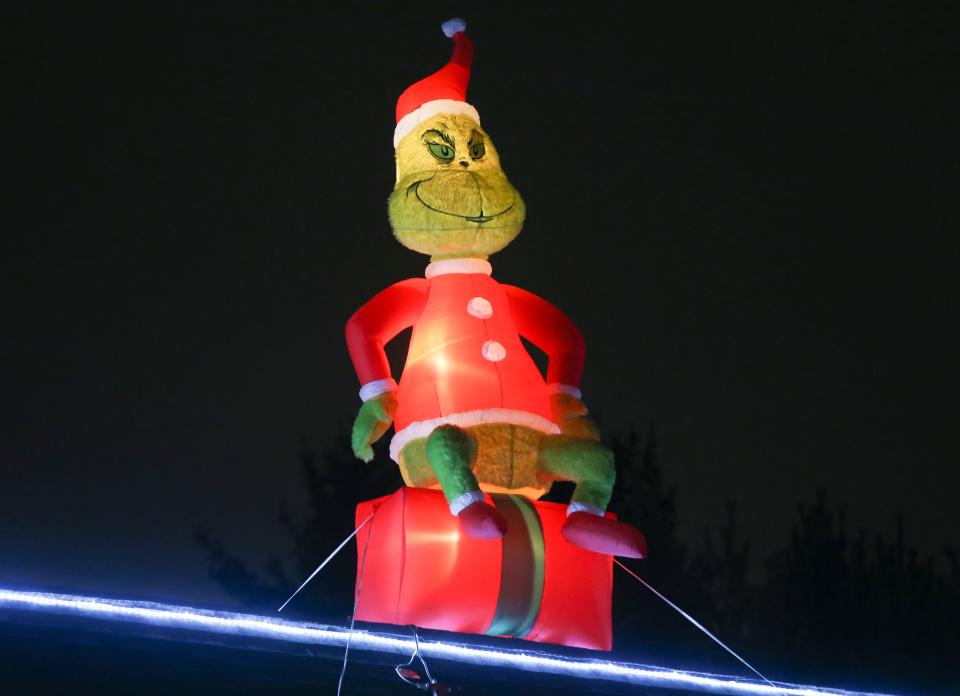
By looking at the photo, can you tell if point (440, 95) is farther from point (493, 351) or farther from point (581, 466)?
point (581, 466)

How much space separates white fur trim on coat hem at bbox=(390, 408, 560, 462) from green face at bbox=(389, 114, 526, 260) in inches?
25.2

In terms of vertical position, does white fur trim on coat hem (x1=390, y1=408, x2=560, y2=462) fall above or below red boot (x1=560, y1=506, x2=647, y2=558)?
above

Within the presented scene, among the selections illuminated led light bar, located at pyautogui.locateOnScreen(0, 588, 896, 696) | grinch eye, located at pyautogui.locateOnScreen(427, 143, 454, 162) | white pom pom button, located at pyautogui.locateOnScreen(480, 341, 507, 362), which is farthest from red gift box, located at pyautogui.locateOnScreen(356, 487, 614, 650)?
grinch eye, located at pyautogui.locateOnScreen(427, 143, 454, 162)

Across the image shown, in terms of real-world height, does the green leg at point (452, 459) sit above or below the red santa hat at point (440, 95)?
below

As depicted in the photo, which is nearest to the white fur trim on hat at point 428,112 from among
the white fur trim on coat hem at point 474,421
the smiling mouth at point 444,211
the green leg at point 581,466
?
the smiling mouth at point 444,211

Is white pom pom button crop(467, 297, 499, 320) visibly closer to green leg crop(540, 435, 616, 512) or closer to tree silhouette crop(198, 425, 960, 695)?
green leg crop(540, 435, 616, 512)

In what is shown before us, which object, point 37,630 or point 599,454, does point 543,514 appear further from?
point 37,630

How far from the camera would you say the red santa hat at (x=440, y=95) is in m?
5.18

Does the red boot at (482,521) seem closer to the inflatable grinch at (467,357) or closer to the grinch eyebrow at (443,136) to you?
the inflatable grinch at (467,357)

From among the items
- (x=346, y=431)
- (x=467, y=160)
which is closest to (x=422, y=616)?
(x=467, y=160)

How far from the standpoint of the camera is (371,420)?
4.78 meters

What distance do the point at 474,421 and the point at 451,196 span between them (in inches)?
31.0

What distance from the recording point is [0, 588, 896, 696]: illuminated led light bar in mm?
3818

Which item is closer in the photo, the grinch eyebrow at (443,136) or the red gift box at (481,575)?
the red gift box at (481,575)
